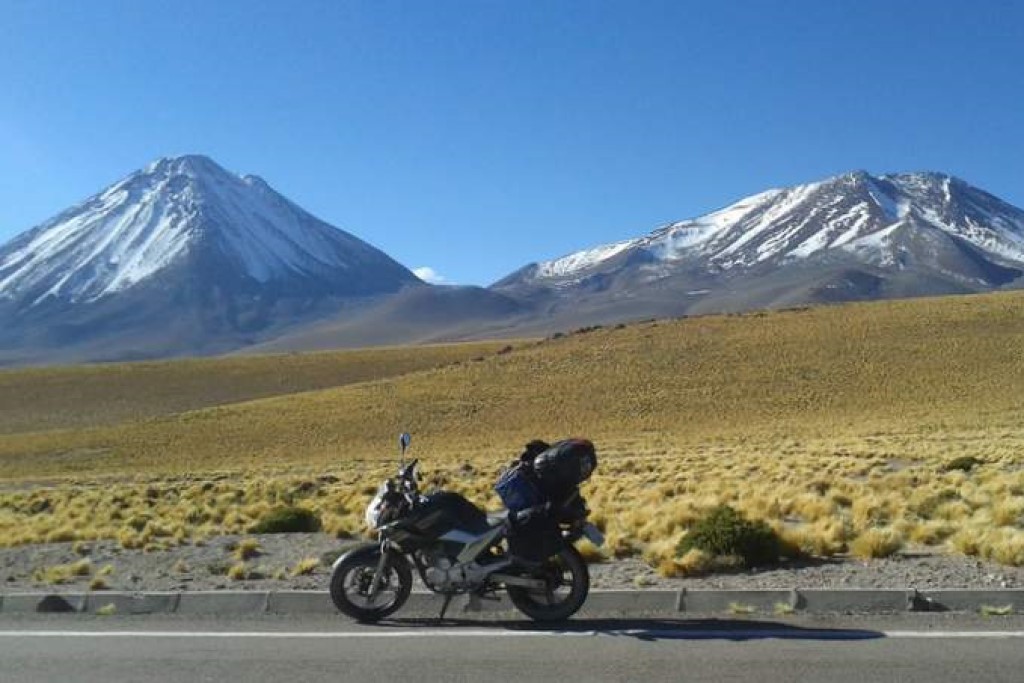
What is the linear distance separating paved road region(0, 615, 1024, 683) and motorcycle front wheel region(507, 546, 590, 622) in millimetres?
193

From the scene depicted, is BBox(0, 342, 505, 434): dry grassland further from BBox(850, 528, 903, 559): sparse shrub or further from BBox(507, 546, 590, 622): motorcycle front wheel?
BBox(507, 546, 590, 622): motorcycle front wheel

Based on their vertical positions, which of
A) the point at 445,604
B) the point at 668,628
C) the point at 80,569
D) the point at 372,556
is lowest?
the point at 80,569

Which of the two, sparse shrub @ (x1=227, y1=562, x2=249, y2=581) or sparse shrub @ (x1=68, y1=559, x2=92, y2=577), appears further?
sparse shrub @ (x1=68, y1=559, x2=92, y2=577)

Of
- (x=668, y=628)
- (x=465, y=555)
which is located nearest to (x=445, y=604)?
(x=465, y=555)

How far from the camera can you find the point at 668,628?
797 centimetres

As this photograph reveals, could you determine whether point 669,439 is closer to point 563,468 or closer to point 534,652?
point 563,468

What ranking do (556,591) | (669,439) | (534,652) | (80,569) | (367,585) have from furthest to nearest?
(669,439) < (80,569) < (367,585) < (556,591) < (534,652)

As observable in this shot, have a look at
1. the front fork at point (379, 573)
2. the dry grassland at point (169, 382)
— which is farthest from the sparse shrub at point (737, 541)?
the dry grassland at point (169, 382)

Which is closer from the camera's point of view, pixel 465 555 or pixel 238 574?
pixel 465 555

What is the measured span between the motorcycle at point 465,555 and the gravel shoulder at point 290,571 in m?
1.36

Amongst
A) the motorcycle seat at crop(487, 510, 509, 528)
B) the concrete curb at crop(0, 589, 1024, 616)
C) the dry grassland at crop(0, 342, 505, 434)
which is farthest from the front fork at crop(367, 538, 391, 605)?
the dry grassland at crop(0, 342, 505, 434)

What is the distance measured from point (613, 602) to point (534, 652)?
167 cm

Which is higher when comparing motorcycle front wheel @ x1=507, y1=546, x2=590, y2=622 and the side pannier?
the side pannier

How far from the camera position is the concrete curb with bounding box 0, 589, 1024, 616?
8273 mm
